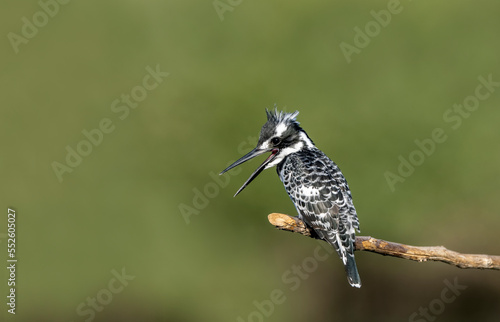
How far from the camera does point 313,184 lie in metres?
5.02

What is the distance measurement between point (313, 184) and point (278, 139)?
59 centimetres

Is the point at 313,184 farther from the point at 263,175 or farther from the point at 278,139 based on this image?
the point at 263,175

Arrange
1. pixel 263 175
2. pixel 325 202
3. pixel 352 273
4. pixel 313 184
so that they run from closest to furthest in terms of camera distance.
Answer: pixel 352 273
pixel 325 202
pixel 313 184
pixel 263 175

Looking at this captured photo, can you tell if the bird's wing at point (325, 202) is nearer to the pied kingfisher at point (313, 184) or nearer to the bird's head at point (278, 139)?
the pied kingfisher at point (313, 184)

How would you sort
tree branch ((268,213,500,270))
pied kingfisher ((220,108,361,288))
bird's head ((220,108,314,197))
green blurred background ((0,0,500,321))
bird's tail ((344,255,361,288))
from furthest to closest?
green blurred background ((0,0,500,321))
bird's head ((220,108,314,197))
pied kingfisher ((220,108,361,288))
bird's tail ((344,255,361,288))
tree branch ((268,213,500,270))

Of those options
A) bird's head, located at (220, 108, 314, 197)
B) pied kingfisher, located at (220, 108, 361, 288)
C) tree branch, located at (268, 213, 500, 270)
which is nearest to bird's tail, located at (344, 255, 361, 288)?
pied kingfisher, located at (220, 108, 361, 288)

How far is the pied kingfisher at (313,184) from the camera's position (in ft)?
15.4

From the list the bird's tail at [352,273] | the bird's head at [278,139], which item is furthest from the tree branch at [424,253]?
the bird's head at [278,139]

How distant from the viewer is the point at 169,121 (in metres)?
10.2

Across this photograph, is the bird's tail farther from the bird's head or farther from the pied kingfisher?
the bird's head

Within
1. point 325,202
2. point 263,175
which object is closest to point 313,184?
point 325,202

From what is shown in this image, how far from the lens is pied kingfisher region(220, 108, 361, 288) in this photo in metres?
4.70

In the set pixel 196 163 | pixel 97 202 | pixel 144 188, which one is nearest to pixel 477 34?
pixel 196 163

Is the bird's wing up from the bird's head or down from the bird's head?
down
